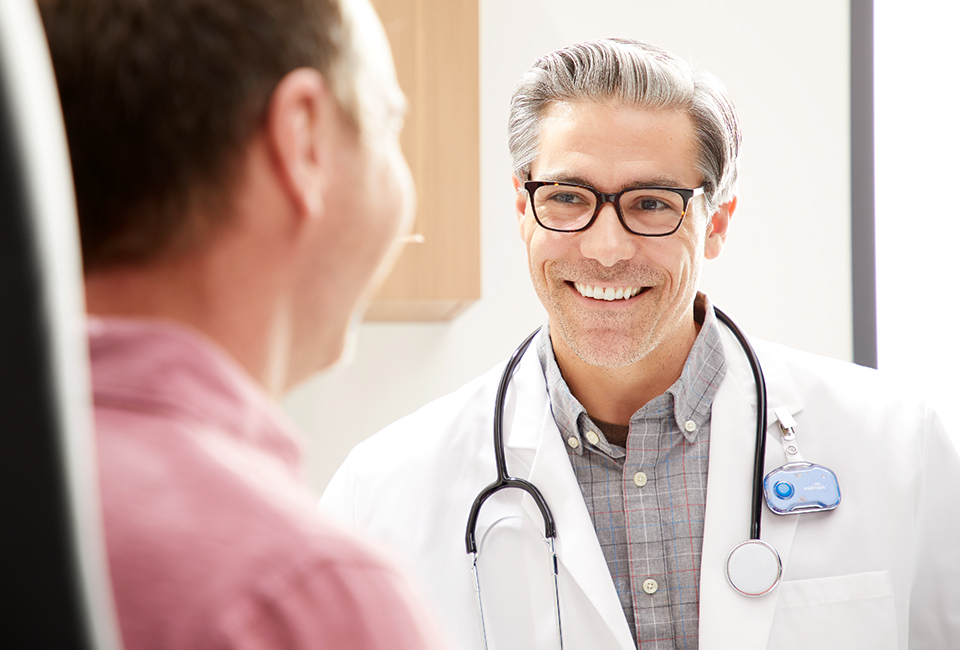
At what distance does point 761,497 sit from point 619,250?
394mm

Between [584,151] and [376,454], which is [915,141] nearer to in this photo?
[584,151]

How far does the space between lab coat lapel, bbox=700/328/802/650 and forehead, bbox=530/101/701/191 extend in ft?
0.92

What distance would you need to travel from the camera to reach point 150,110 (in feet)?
1.17

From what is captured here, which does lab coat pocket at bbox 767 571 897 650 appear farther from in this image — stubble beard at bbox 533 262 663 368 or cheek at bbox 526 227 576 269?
cheek at bbox 526 227 576 269

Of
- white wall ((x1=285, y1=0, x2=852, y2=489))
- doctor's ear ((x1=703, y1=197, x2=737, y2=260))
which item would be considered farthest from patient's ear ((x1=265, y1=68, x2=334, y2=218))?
white wall ((x1=285, y1=0, x2=852, y2=489))

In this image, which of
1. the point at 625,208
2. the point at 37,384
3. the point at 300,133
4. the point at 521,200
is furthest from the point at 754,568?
the point at 37,384

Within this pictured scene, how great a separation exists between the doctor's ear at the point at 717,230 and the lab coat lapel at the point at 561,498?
332 millimetres

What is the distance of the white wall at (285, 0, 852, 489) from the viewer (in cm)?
198

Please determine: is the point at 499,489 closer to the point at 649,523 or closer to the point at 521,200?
the point at 649,523

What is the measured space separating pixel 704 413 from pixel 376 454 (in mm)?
505

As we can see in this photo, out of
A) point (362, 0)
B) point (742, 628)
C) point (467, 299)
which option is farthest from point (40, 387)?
point (467, 299)

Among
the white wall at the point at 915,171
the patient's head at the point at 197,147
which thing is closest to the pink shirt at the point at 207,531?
the patient's head at the point at 197,147

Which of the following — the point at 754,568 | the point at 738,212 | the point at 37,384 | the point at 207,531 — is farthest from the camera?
the point at 738,212

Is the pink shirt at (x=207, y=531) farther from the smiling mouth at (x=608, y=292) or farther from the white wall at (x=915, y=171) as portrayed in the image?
the white wall at (x=915, y=171)
